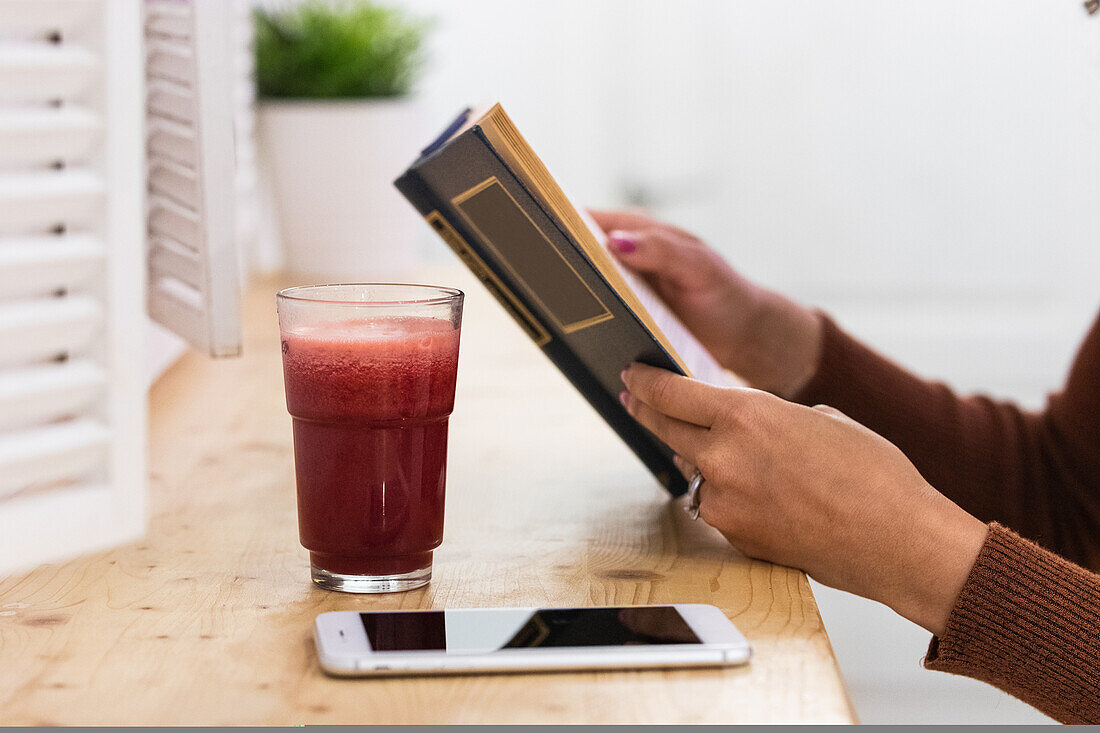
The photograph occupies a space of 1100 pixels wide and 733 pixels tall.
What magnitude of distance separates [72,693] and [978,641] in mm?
445

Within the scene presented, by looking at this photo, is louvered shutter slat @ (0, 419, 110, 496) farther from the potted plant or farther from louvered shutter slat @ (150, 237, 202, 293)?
the potted plant

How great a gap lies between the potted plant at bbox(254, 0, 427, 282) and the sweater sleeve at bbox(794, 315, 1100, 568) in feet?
2.87

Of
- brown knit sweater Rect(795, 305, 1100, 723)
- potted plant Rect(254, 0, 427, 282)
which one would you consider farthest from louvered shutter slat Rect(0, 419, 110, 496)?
potted plant Rect(254, 0, 427, 282)

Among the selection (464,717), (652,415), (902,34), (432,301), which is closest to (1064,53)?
(902,34)

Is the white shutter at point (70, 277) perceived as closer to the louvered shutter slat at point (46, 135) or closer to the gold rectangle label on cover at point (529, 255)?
the louvered shutter slat at point (46, 135)

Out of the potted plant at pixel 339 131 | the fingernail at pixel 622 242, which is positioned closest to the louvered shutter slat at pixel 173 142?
the fingernail at pixel 622 242

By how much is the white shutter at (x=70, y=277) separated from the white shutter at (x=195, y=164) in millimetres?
123

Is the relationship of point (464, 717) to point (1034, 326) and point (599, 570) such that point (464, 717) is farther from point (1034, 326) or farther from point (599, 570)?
point (1034, 326)

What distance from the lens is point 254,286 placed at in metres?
1.78

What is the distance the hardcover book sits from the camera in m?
0.61

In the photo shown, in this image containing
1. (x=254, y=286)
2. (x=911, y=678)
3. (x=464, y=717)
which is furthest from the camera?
(x=911, y=678)

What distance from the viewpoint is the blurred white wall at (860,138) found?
2.24 meters

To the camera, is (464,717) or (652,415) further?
(652,415)

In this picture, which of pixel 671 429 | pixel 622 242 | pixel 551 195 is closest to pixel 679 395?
pixel 671 429
